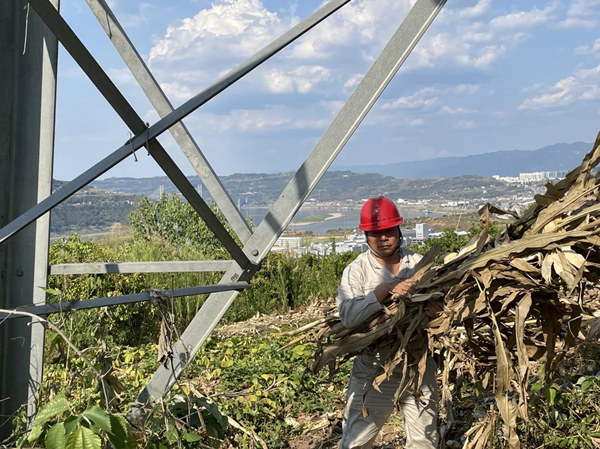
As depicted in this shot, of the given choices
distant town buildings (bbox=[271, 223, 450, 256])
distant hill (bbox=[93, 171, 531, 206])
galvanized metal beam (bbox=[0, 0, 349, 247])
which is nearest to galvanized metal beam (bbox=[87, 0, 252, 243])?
galvanized metal beam (bbox=[0, 0, 349, 247])

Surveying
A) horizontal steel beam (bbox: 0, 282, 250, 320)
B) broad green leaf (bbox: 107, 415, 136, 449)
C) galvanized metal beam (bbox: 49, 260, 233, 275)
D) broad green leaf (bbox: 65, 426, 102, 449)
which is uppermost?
galvanized metal beam (bbox: 49, 260, 233, 275)

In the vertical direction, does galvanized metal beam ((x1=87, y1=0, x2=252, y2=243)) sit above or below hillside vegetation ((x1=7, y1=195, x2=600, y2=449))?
above

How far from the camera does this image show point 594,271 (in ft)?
10.3

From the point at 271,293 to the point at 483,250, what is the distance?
293 inches

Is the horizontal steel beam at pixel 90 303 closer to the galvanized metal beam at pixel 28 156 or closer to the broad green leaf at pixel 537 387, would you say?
the galvanized metal beam at pixel 28 156

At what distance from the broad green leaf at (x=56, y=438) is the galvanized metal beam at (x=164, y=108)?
1.22 m

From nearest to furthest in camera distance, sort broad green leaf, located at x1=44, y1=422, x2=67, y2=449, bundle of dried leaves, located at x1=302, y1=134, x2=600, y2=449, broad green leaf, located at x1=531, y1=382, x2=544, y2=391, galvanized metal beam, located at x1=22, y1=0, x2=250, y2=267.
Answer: broad green leaf, located at x1=44, y1=422, x2=67, y2=449, galvanized metal beam, located at x1=22, y1=0, x2=250, y2=267, bundle of dried leaves, located at x1=302, y1=134, x2=600, y2=449, broad green leaf, located at x1=531, y1=382, x2=544, y2=391

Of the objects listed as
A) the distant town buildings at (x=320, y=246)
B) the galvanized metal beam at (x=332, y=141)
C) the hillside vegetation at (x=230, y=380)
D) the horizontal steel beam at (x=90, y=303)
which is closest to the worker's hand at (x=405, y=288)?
the hillside vegetation at (x=230, y=380)

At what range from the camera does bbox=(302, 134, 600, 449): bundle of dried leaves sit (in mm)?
3070

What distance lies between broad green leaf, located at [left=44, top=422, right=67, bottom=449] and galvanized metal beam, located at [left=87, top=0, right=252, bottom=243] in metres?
1.22

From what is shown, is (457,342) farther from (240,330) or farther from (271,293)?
(271,293)

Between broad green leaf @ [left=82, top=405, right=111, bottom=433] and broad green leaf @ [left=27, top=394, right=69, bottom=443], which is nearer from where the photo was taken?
broad green leaf @ [left=82, top=405, right=111, bottom=433]

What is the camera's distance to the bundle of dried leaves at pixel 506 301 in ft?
10.1

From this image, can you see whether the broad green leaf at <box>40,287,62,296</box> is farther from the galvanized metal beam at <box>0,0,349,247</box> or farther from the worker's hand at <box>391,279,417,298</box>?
the worker's hand at <box>391,279,417,298</box>
